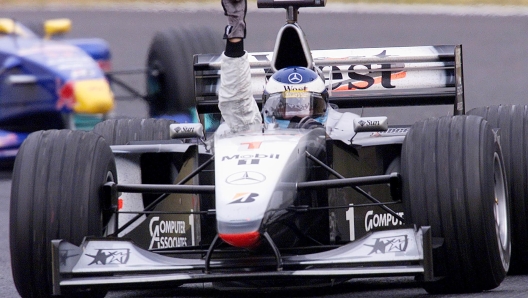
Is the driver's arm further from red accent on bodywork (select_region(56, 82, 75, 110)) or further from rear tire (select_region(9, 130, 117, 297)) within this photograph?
red accent on bodywork (select_region(56, 82, 75, 110))

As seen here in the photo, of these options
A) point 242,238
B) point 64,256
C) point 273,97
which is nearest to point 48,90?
point 273,97

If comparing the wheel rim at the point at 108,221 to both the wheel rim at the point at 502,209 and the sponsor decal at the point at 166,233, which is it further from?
the wheel rim at the point at 502,209

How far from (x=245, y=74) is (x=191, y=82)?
6.79 m

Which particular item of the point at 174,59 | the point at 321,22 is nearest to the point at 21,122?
the point at 174,59

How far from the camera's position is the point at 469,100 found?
1641 centimetres

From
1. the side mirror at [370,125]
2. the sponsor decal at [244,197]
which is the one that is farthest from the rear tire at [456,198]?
the sponsor decal at [244,197]

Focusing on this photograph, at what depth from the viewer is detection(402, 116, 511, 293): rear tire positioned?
5727 millimetres

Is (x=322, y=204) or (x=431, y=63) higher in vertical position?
(x=431, y=63)

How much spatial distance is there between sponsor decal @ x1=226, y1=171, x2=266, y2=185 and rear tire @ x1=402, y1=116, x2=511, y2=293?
73 centimetres

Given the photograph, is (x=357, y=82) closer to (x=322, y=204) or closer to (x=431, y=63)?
(x=431, y=63)

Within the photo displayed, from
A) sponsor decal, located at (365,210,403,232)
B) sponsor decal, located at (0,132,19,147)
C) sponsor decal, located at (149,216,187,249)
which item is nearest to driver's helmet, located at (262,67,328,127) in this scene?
sponsor decal, located at (365,210,403,232)

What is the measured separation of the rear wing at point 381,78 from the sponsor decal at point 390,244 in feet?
7.72

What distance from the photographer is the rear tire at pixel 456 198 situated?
573cm

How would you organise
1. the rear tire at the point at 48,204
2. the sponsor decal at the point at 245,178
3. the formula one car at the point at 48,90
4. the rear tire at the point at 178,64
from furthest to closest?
the rear tire at the point at 178,64, the formula one car at the point at 48,90, the rear tire at the point at 48,204, the sponsor decal at the point at 245,178
